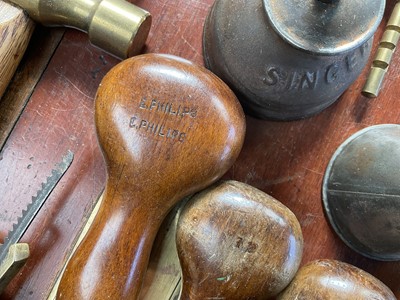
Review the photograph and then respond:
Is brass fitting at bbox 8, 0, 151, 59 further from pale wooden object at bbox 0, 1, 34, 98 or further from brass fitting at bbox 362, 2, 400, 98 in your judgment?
brass fitting at bbox 362, 2, 400, 98

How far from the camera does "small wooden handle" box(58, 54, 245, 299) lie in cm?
75

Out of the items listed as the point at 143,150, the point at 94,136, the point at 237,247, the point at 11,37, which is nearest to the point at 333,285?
the point at 237,247

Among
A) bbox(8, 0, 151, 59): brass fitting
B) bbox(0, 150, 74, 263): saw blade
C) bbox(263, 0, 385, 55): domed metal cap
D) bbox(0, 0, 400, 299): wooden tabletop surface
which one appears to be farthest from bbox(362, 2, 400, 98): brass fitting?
bbox(0, 150, 74, 263): saw blade

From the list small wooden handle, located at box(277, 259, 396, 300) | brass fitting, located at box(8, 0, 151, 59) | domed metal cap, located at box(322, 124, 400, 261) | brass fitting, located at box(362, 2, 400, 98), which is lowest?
small wooden handle, located at box(277, 259, 396, 300)

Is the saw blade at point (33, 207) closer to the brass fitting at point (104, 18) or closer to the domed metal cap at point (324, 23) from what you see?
the brass fitting at point (104, 18)

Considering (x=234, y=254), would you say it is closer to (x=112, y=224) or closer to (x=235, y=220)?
(x=235, y=220)

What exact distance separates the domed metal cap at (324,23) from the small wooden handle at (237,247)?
0.23m

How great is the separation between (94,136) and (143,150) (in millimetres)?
192

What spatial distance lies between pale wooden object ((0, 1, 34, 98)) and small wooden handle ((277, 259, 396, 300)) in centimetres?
Answer: 54

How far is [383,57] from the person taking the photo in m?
0.88

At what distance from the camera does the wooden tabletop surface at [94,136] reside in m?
0.89

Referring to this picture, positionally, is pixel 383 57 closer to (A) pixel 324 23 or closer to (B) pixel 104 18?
(A) pixel 324 23

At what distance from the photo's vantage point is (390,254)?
0.87m

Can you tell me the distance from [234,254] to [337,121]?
32 cm
